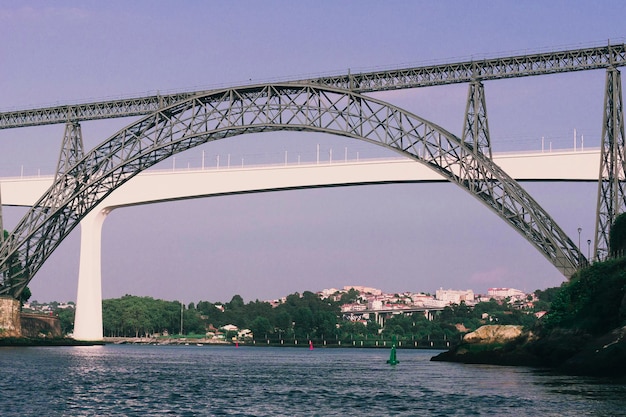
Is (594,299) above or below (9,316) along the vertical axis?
above

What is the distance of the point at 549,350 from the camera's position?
57281 millimetres

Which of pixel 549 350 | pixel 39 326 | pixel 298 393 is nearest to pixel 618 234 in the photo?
pixel 549 350

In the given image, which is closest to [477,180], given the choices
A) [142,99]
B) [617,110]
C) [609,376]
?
[617,110]

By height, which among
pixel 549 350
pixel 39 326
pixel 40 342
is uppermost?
pixel 39 326

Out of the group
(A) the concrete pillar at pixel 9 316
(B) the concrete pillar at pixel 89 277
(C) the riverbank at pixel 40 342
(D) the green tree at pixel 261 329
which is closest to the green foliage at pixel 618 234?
(A) the concrete pillar at pixel 9 316

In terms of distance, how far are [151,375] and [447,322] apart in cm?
14637

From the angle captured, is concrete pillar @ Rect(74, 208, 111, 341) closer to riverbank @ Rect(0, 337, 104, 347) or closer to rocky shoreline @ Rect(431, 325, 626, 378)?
riverbank @ Rect(0, 337, 104, 347)

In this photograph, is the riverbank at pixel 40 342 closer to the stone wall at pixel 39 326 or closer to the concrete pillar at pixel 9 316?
the concrete pillar at pixel 9 316

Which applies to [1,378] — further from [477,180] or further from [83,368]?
[477,180]

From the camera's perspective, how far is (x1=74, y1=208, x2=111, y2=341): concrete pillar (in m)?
102

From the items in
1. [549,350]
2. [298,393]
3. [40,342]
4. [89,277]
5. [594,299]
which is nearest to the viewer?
[298,393]

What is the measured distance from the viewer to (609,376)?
1834 inches

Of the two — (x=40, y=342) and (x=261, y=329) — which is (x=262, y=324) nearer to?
(x=261, y=329)

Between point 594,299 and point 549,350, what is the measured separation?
19.1ft
